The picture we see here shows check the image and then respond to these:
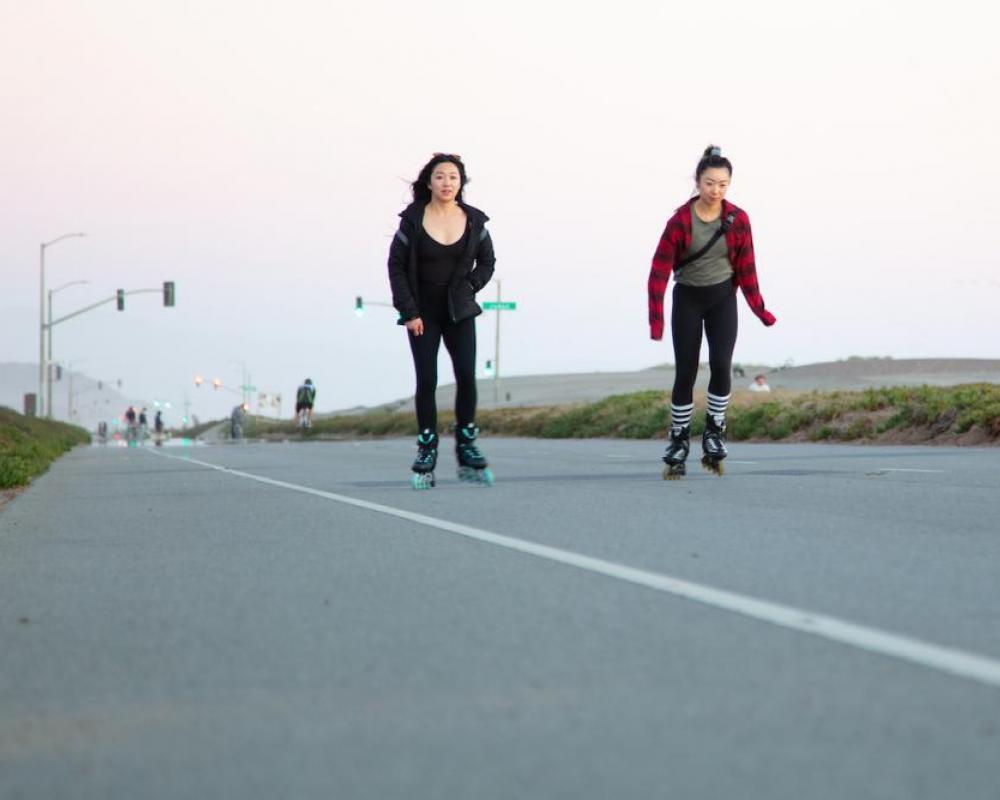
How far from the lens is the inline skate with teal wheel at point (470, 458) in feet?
37.0

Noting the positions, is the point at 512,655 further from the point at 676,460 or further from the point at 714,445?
the point at 714,445

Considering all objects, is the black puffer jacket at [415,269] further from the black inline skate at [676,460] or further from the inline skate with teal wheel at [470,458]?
the black inline skate at [676,460]

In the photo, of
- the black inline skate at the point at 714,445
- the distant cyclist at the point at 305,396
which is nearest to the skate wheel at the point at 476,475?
the black inline skate at the point at 714,445

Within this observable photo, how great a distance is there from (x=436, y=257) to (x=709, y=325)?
222cm

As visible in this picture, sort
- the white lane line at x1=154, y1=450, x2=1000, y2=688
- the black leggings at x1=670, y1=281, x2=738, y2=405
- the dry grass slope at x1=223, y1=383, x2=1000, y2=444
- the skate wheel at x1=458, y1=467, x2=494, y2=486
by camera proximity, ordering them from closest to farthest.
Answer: the white lane line at x1=154, y1=450, x2=1000, y2=688 < the skate wheel at x1=458, y1=467, x2=494, y2=486 < the black leggings at x1=670, y1=281, x2=738, y2=405 < the dry grass slope at x1=223, y1=383, x2=1000, y2=444

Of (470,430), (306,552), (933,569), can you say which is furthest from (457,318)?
(933,569)

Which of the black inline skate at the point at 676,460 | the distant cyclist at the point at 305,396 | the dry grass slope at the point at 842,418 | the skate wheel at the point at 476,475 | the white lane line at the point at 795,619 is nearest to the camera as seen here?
the white lane line at the point at 795,619

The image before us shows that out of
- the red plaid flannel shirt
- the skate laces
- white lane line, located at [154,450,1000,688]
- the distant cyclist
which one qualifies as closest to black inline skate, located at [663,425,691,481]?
the red plaid flannel shirt

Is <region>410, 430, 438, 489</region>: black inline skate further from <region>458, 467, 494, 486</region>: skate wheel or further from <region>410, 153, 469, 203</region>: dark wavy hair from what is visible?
→ <region>410, 153, 469, 203</region>: dark wavy hair

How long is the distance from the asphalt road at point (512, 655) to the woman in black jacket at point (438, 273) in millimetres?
2699

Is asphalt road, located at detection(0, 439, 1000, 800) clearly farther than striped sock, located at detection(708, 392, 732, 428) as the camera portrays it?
No

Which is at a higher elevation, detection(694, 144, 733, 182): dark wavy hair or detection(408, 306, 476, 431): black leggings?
detection(694, 144, 733, 182): dark wavy hair

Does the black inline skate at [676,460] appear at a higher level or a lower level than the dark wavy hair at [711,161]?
lower

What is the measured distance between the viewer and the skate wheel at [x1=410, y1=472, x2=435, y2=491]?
11.0 meters
